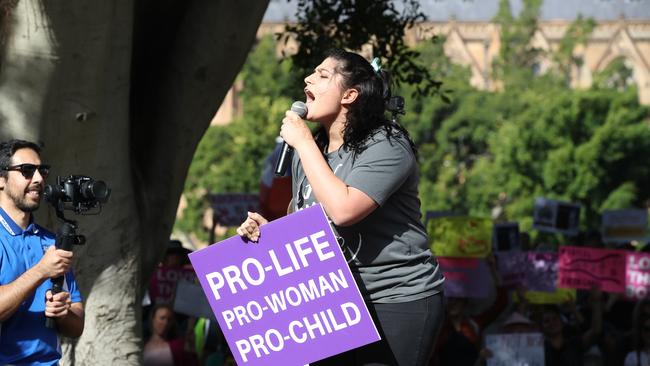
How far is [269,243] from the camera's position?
5180mm

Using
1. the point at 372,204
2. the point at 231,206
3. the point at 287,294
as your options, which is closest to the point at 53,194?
the point at 287,294

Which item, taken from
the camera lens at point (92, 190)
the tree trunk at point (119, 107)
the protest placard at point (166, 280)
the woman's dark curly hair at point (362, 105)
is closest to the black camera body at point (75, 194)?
the camera lens at point (92, 190)

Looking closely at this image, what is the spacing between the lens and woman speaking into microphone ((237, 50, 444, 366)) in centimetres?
504

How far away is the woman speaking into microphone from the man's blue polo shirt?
957 mm

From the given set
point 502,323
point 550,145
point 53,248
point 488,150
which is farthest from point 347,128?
point 488,150

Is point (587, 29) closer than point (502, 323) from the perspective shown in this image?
No

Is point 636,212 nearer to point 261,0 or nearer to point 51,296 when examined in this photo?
point 261,0

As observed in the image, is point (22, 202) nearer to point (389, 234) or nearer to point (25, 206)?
point (25, 206)

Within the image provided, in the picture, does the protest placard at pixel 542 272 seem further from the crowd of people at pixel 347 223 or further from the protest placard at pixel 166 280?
the crowd of people at pixel 347 223

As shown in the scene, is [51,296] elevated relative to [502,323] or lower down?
elevated

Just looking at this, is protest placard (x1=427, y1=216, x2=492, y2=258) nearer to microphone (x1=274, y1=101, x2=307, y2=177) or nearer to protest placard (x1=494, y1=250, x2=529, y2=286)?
protest placard (x1=494, y1=250, x2=529, y2=286)

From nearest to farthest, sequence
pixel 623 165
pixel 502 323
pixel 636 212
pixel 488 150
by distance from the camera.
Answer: pixel 502 323 < pixel 636 212 < pixel 623 165 < pixel 488 150

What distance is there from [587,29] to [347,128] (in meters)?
107

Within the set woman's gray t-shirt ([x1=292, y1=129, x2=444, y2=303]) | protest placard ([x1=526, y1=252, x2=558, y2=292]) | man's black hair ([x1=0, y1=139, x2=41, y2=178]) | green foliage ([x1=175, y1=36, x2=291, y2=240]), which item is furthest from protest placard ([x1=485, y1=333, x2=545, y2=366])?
green foliage ([x1=175, y1=36, x2=291, y2=240])
